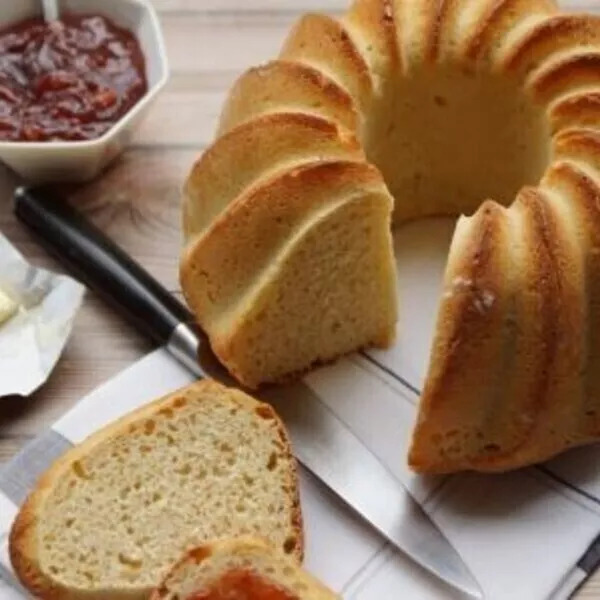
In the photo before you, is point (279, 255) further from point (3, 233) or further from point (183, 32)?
point (183, 32)

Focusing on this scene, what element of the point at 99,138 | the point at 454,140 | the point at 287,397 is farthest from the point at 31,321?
the point at 454,140

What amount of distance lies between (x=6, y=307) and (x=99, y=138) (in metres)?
0.32

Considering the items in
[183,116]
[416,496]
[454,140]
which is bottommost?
[416,496]

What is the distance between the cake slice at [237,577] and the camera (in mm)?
1887

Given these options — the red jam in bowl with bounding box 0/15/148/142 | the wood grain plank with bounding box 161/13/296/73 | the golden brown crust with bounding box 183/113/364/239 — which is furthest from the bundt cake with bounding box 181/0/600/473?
the wood grain plank with bounding box 161/13/296/73

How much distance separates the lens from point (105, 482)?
208 cm

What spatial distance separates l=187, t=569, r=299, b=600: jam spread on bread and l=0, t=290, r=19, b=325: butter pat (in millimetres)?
687

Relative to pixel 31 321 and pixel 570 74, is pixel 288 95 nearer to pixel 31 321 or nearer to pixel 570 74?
pixel 570 74

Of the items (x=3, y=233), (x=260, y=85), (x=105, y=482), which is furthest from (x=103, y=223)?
(x=105, y=482)

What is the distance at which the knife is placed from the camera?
205cm

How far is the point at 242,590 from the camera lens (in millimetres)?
1885

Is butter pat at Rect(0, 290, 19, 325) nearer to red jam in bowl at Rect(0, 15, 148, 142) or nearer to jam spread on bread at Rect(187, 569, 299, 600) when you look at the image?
red jam in bowl at Rect(0, 15, 148, 142)

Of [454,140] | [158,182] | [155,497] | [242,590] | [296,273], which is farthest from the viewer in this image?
[158,182]

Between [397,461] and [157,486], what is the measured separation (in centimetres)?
34
